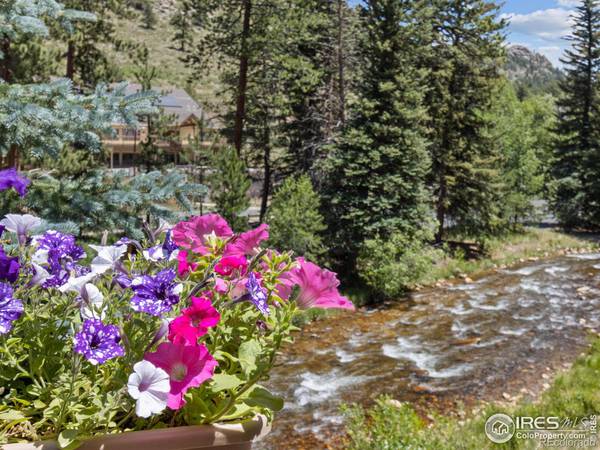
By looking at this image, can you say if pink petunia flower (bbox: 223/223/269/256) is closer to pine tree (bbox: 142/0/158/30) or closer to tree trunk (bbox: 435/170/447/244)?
tree trunk (bbox: 435/170/447/244)

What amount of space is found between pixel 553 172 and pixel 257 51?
778 inches

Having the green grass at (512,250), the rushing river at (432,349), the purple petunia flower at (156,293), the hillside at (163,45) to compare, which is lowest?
the rushing river at (432,349)

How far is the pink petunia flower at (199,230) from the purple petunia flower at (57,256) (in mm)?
312

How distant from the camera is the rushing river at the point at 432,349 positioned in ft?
25.9

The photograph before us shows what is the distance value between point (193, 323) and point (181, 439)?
11.5 inches

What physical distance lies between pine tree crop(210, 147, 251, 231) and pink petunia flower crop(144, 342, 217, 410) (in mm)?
10501

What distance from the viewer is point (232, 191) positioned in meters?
11.9

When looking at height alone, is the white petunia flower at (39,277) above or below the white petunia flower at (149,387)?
above

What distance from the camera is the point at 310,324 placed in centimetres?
1174

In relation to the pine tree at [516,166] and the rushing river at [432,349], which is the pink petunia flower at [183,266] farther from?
the pine tree at [516,166]

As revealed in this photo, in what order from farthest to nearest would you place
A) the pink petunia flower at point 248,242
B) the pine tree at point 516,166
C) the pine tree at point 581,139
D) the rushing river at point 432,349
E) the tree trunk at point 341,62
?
the pine tree at point 581,139
the pine tree at point 516,166
the tree trunk at point 341,62
the rushing river at point 432,349
the pink petunia flower at point 248,242

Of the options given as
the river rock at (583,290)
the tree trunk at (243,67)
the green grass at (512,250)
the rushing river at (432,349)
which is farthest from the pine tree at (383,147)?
the river rock at (583,290)

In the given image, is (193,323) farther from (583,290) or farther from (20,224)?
(583,290)

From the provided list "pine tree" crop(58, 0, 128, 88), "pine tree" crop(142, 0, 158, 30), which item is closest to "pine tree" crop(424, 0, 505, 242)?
"pine tree" crop(58, 0, 128, 88)
